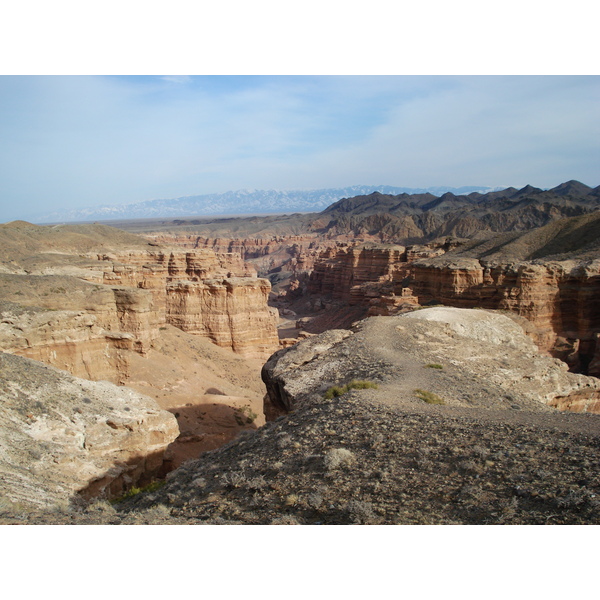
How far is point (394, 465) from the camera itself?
6883mm

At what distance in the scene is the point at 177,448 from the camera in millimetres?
14156

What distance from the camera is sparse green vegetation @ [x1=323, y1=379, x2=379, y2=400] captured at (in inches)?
438

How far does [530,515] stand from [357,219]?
144 m

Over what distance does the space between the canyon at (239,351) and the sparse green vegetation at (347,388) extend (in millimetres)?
387

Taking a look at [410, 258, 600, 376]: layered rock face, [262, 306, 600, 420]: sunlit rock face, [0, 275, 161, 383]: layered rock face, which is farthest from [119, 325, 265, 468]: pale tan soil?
[410, 258, 600, 376]: layered rock face

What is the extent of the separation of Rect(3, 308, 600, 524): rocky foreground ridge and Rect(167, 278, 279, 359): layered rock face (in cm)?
1818

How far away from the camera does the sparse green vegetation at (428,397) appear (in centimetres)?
1068

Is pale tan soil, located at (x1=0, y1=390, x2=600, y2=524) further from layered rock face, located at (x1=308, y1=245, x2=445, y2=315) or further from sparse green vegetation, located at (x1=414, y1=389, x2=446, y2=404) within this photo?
layered rock face, located at (x1=308, y1=245, x2=445, y2=315)

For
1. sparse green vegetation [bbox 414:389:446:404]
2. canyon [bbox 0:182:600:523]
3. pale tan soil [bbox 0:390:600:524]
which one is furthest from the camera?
sparse green vegetation [bbox 414:389:446:404]

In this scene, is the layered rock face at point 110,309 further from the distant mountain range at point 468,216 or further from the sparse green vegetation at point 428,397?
the distant mountain range at point 468,216

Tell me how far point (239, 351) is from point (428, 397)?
2156 cm

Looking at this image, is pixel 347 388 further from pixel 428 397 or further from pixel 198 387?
pixel 198 387

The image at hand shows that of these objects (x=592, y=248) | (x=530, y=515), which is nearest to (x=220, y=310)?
(x=530, y=515)

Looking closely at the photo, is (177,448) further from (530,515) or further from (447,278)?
(447,278)
